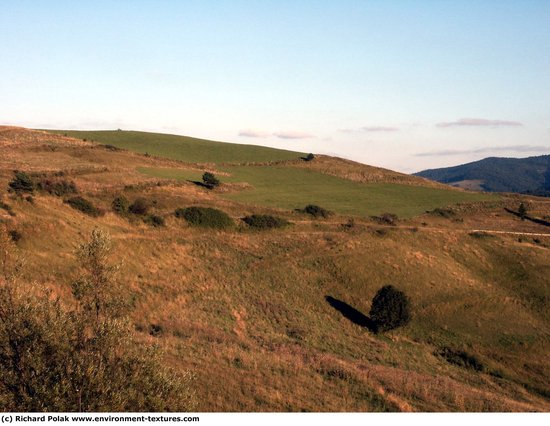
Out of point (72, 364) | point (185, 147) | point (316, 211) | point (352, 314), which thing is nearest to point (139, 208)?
point (316, 211)

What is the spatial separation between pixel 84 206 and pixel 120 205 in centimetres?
472

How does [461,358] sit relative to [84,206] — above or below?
below

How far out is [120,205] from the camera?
56562mm

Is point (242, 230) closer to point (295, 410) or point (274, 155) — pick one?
point (295, 410)

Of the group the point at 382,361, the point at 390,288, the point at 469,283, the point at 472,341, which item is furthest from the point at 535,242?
the point at 382,361

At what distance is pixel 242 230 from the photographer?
5850 cm

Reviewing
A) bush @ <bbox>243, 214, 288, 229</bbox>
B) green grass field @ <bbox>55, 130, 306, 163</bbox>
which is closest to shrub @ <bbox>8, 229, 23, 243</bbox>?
bush @ <bbox>243, 214, 288, 229</bbox>

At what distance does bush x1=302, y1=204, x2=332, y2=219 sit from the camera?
68.0 meters

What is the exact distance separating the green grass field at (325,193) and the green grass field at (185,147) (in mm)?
11915

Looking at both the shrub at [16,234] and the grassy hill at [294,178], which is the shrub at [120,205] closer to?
the shrub at [16,234]

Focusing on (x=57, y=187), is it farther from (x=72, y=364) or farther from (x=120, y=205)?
(x=72, y=364)

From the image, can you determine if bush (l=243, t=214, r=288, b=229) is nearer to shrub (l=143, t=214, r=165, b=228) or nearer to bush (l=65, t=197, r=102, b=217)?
shrub (l=143, t=214, r=165, b=228)

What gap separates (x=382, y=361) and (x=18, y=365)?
26.3 m

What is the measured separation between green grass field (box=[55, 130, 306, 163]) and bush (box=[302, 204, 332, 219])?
156ft
